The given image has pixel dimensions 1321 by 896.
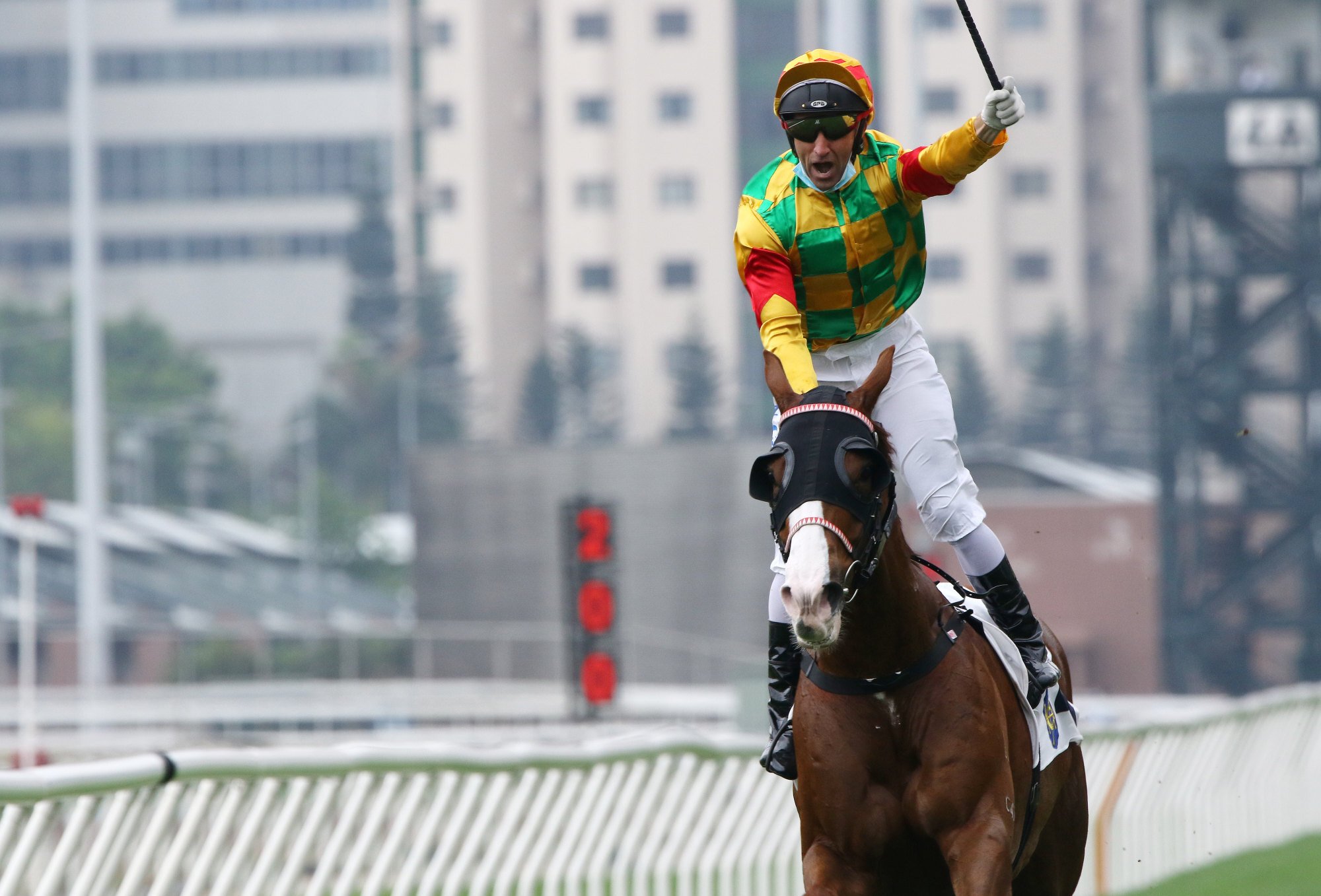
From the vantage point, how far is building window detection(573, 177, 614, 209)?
7488cm

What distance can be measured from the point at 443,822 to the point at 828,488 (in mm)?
3935

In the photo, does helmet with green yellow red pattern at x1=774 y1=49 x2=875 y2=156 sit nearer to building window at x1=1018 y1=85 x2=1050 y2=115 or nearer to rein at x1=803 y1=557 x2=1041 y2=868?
rein at x1=803 y1=557 x2=1041 y2=868

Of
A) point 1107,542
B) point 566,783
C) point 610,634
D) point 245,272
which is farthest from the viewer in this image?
point 245,272

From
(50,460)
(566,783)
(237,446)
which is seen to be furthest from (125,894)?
(237,446)

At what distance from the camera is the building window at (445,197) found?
259 feet

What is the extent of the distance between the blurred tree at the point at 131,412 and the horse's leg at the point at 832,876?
200 feet

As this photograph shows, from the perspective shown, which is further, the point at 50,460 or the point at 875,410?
the point at 50,460

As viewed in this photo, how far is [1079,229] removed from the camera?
75125mm

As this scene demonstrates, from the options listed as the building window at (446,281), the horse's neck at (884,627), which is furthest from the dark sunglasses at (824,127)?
the building window at (446,281)

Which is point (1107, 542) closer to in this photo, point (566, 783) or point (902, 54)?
point (902, 54)

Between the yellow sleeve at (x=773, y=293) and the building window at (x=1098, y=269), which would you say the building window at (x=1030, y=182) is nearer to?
the building window at (x=1098, y=269)

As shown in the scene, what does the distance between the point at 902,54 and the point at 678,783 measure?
6256 centimetres

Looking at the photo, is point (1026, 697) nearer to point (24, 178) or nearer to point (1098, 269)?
point (1098, 269)

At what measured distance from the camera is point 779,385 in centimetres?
527
